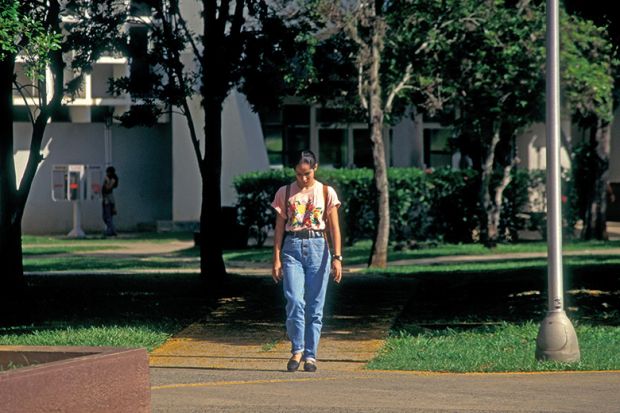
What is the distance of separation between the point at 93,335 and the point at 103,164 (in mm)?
24352

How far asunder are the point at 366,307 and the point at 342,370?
15.7 ft

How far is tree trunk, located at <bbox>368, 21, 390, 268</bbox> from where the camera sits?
76.0 feet

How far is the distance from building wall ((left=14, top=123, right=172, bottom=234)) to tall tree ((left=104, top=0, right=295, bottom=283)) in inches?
707

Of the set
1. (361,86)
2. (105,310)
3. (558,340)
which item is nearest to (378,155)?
(361,86)

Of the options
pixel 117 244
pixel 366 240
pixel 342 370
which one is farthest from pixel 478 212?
pixel 342 370

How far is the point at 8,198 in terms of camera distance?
17203mm

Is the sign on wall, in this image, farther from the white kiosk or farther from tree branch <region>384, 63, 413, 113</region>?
tree branch <region>384, 63, 413, 113</region>

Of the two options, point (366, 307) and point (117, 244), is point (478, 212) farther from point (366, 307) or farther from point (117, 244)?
point (366, 307)

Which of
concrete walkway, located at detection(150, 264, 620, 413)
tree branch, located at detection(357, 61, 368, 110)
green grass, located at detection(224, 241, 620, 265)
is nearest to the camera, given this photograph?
concrete walkway, located at detection(150, 264, 620, 413)

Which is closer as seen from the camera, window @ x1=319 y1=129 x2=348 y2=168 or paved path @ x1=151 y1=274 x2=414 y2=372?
paved path @ x1=151 y1=274 x2=414 y2=372

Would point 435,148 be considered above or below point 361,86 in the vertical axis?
below

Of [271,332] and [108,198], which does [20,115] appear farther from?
[271,332]

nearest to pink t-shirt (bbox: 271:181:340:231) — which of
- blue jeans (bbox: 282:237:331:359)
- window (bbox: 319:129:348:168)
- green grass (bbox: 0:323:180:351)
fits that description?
blue jeans (bbox: 282:237:331:359)

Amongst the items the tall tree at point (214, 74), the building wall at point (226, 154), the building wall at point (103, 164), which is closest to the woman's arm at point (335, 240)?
the tall tree at point (214, 74)
